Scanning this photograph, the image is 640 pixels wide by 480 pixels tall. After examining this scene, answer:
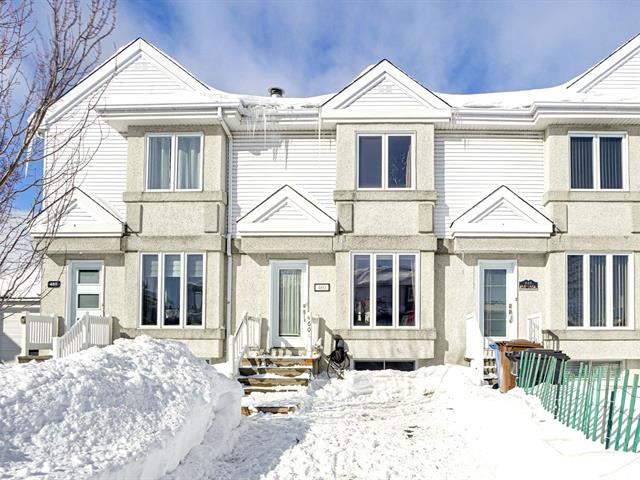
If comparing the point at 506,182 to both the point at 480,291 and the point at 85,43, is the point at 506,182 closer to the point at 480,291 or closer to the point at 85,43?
the point at 480,291

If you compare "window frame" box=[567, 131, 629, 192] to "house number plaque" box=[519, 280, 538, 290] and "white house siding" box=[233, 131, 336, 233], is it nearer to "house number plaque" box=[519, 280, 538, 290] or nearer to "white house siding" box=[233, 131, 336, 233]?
"house number plaque" box=[519, 280, 538, 290]

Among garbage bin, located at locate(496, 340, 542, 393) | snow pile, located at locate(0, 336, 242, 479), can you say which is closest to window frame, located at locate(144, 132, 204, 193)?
snow pile, located at locate(0, 336, 242, 479)

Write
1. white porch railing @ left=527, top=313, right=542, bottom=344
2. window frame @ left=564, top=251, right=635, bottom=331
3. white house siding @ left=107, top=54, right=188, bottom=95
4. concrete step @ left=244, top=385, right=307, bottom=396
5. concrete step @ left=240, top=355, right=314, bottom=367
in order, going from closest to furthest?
concrete step @ left=244, top=385, right=307, bottom=396 < concrete step @ left=240, top=355, right=314, bottom=367 < white porch railing @ left=527, top=313, right=542, bottom=344 < window frame @ left=564, top=251, right=635, bottom=331 < white house siding @ left=107, top=54, right=188, bottom=95

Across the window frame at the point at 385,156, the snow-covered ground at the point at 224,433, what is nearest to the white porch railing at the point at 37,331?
the snow-covered ground at the point at 224,433

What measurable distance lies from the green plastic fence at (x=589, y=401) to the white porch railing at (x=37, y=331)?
9.32 m

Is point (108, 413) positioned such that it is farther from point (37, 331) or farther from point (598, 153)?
point (598, 153)

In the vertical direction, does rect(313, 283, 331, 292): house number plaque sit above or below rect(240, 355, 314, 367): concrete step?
above

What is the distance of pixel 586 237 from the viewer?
39.8 feet

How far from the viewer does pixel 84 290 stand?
12.7 meters

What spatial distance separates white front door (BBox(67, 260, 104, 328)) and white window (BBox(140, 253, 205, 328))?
1.12m

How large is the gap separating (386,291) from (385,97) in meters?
4.22

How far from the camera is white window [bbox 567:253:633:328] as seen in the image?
12.0m

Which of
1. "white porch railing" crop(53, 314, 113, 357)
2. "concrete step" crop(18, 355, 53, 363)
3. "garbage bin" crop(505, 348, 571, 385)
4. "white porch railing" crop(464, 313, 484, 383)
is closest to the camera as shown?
"garbage bin" crop(505, 348, 571, 385)

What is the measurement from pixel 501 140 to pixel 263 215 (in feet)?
18.2
